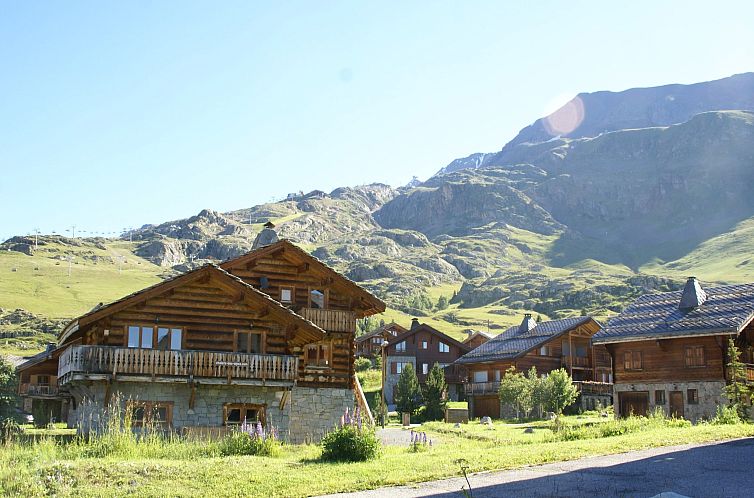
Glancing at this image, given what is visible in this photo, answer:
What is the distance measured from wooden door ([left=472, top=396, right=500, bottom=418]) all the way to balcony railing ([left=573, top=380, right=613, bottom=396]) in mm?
7741

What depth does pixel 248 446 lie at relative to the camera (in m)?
22.4

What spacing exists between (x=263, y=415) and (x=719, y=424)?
1630cm

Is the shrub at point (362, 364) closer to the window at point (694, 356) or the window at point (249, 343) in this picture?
the window at point (694, 356)

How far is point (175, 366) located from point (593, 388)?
41.7m

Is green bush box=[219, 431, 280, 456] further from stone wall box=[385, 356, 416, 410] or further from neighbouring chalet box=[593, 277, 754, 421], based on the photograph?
stone wall box=[385, 356, 416, 410]

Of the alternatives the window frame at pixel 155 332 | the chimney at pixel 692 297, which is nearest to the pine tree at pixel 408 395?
the chimney at pixel 692 297

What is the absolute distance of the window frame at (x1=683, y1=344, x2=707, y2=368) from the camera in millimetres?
42406

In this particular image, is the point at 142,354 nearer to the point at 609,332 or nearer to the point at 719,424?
the point at 719,424

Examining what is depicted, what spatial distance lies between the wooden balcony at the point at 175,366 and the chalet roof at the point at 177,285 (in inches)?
45.8

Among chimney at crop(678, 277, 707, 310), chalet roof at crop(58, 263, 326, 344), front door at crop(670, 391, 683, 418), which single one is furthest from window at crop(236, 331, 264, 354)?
chimney at crop(678, 277, 707, 310)

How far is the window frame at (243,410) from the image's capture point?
3100 centimetres

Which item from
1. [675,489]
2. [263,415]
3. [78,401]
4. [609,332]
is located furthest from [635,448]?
[609,332]

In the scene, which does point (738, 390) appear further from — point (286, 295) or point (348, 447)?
point (348, 447)

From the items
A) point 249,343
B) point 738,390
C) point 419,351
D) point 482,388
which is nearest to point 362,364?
point 419,351
